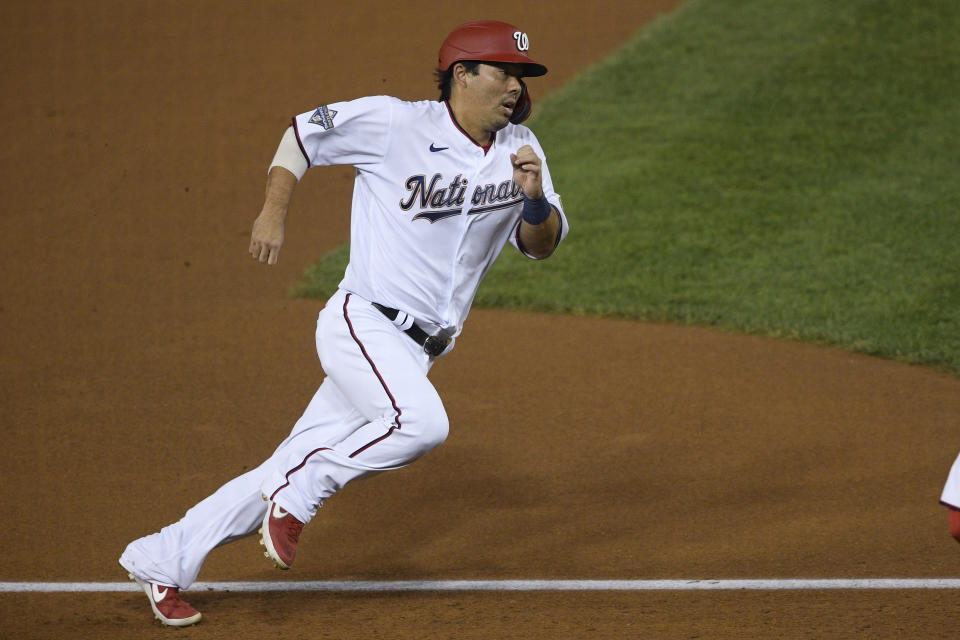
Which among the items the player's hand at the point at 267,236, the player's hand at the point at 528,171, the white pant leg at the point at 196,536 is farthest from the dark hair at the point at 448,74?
the white pant leg at the point at 196,536

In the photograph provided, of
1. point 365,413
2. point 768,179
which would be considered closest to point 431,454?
point 365,413

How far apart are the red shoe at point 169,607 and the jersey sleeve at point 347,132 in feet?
5.24

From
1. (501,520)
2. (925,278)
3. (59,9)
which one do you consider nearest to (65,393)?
(501,520)

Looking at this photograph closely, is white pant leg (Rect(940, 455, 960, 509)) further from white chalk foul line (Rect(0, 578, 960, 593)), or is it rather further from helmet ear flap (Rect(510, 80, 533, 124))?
helmet ear flap (Rect(510, 80, 533, 124))

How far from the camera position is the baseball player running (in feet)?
13.7

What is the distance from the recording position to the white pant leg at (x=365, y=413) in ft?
13.6

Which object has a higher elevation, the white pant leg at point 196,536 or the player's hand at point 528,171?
the player's hand at point 528,171

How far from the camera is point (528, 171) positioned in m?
4.13

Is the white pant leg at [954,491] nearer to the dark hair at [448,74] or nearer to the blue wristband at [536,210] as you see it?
the blue wristband at [536,210]

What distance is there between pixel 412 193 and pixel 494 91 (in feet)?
1.53

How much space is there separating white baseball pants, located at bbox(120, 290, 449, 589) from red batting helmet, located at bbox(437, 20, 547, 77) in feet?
3.10

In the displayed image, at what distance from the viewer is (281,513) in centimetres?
414

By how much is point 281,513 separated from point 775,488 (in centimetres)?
253

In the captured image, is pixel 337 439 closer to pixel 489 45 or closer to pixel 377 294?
pixel 377 294
